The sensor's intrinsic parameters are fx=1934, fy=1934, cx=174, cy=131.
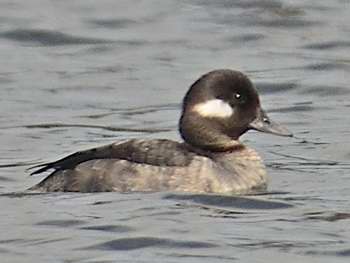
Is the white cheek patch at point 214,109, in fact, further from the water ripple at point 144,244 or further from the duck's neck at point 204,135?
the water ripple at point 144,244

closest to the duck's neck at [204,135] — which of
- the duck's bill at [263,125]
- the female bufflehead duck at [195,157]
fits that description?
the female bufflehead duck at [195,157]

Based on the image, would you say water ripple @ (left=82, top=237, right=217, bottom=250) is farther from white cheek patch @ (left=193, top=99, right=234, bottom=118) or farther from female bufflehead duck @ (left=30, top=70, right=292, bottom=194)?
white cheek patch @ (left=193, top=99, right=234, bottom=118)

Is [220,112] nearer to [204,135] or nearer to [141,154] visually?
[204,135]

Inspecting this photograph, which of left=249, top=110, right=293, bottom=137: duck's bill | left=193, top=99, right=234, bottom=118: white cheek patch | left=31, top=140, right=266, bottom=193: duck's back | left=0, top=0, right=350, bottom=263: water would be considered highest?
left=193, top=99, right=234, bottom=118: white cheek patch

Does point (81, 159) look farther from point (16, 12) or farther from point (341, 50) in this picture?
point (16, 12)

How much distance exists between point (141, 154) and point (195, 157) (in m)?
0.42

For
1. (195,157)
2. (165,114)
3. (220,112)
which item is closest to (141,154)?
(195,157)

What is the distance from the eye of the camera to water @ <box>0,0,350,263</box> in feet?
39.5

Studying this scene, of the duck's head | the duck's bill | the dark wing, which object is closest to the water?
the dark wing

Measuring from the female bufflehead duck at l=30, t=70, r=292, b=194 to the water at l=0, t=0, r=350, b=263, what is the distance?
170mm

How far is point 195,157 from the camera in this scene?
45.1ft

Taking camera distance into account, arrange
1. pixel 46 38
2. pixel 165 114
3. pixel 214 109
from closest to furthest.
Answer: pixel 214 109
pixel 165 114
pixel 46 38

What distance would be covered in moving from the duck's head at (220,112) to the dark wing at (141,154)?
0.33m

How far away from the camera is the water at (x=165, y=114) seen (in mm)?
12031
